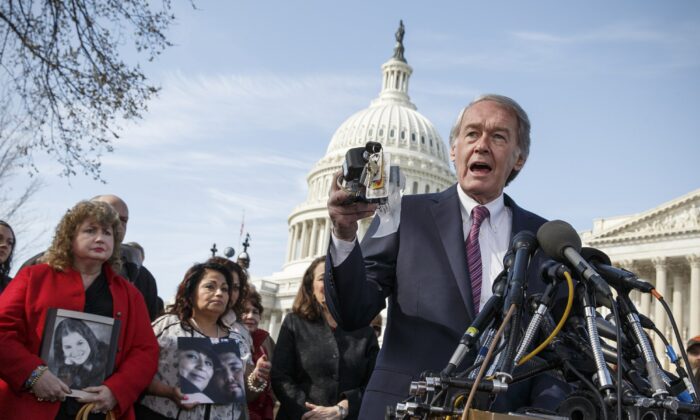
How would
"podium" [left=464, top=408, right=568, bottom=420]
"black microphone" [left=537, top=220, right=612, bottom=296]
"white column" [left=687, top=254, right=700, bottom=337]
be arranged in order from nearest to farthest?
"podium" [left=464, top=408, right=568, bottom=420], "black microphone" [left=537, top=220, right=612, bottom=296], "white column" [left=687, top=254, right=700, bottom=337]

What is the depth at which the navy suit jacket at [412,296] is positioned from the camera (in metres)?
3.11

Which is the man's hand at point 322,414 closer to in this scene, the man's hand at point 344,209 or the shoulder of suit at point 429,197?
the shoulder of suit at point 429,197

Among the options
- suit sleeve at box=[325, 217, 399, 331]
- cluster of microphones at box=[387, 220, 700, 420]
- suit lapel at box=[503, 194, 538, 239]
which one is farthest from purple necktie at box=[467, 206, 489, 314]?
cluster of microphones at box=[387, 220, 700, 420]

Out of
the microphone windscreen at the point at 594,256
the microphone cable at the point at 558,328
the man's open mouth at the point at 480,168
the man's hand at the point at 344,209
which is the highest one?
the man's open mouth at the point at 480,168

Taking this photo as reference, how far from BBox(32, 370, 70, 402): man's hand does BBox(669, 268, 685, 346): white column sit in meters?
45.7

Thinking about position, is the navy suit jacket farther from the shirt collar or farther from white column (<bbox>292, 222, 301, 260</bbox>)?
white column (<bbox>292, 222, 301, 260</bbox>)

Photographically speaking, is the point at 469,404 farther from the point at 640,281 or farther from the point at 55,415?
the point at 55,415

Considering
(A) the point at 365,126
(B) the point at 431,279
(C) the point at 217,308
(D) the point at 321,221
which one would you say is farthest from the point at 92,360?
(A) the point at 365,126

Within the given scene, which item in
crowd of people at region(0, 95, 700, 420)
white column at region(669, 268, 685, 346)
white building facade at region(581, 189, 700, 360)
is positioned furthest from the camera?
white column at region(669, 268, 685, 346)

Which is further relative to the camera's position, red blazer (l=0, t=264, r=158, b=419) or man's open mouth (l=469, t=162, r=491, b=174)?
red blazer (l=0, t=264, r=158, b=419)

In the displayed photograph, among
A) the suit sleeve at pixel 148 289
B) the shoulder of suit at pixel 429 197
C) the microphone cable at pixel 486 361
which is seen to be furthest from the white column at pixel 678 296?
→ the microphone cable at pixel 486 361

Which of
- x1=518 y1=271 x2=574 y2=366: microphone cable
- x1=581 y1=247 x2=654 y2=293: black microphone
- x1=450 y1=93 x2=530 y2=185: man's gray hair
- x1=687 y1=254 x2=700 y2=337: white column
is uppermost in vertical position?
x1=687 y1=254 x2=700 y2=337: white column

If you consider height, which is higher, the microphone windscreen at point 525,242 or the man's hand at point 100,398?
the microphone windscreen at point 525,242

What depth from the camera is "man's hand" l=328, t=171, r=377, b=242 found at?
2.75 m
